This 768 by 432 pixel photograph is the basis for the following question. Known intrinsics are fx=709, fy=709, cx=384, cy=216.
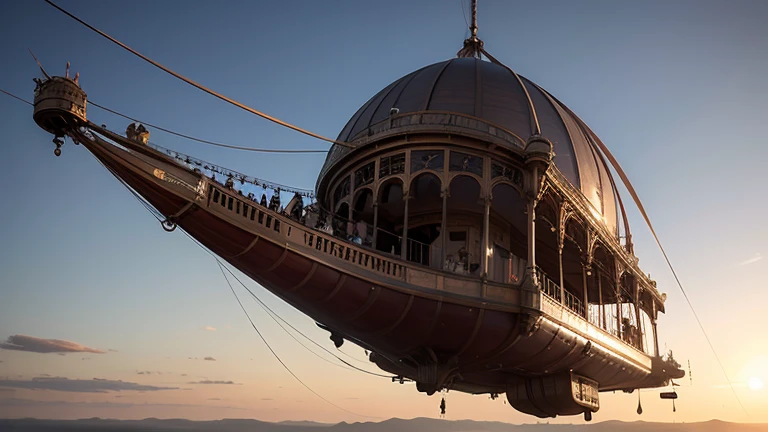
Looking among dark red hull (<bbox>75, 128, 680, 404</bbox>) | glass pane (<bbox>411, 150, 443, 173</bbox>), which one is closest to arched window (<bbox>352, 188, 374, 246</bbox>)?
glass pane (<bbox>411, 150, 443, 173</bbox>)

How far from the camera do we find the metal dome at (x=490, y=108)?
94.1 ft

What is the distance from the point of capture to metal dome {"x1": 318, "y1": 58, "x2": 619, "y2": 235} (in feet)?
94.1

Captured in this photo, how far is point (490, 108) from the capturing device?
2872 cm

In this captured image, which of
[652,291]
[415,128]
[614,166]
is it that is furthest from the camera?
[652,291]

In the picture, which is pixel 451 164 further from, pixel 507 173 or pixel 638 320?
pixel 638 320

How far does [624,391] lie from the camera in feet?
134

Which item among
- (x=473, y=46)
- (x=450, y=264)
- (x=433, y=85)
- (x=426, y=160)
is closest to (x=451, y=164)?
(x=426, y=160)

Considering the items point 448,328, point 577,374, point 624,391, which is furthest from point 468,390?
point 448,328

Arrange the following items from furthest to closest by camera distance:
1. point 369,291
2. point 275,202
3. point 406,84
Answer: point 406,84
point 275,202
point 369,291

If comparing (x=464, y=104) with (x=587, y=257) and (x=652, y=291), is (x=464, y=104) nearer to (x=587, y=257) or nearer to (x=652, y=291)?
(x=587, y=257)

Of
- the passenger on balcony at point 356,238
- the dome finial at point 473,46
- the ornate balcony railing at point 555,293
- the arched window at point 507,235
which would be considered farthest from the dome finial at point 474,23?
the passenger on balcony at point 356,238

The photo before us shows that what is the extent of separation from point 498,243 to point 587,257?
13.0 feet

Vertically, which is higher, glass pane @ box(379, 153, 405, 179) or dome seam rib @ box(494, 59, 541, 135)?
dome seam rib @ box(494, 59, 541, 135)

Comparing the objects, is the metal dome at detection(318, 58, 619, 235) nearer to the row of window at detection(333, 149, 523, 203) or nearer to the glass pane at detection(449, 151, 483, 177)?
the row of window at detection(333, 149, 523, 203)
